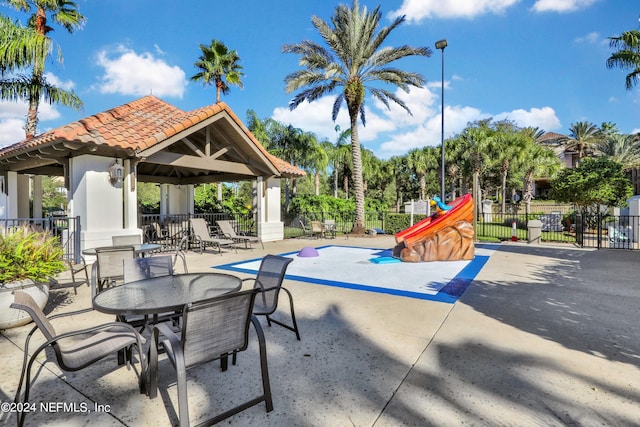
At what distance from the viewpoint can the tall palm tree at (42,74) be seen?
13.9 m

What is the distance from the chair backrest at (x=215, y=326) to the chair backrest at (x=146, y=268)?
193cm

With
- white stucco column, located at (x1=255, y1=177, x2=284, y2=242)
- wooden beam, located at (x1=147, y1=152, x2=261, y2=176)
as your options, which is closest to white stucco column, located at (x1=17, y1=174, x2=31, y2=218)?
wooden beam, located at (x1=147, y1=152, x2=261, y2=176)

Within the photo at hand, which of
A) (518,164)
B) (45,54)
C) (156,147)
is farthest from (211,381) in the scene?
(518,164)

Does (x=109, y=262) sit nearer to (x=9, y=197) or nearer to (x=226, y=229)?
(x=226, y=229)

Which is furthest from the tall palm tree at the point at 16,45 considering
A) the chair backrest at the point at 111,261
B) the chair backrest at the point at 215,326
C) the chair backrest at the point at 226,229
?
the chair backrest at the point at 215,326

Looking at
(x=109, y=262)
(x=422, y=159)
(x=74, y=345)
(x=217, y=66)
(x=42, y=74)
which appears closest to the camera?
(x=74, y=345)

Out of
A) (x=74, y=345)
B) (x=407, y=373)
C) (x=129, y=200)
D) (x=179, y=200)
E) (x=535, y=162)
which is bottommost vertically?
(x=407, y=373)

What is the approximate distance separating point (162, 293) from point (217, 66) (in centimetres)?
2477

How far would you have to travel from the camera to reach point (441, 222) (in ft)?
31.1

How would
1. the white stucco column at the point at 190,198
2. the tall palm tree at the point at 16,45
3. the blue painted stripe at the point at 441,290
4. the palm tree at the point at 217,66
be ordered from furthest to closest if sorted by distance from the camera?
the palm tree at the point at 217,66
the white stucco column at the point at 190,198
the tall palm tree at the point at 16,45
the blue painted stripe at the point at 441,290

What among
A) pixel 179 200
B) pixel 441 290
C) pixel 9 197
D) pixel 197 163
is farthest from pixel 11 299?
pixel 179 200

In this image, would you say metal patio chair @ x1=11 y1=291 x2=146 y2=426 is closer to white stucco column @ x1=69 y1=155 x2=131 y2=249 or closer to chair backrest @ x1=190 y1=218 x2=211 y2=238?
white stucco column @ x1=69 y1=155 x2=131 y2=249

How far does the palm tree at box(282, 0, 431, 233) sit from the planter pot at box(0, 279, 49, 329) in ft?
48.0

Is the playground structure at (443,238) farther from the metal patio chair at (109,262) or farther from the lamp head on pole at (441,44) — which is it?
the lamp head on pole at (441,44)
